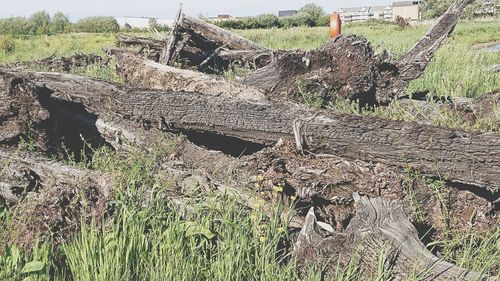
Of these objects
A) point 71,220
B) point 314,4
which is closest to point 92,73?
point 71,220

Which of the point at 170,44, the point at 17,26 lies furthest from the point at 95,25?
the point at 170,44

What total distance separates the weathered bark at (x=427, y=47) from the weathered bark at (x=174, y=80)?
2056 millimetres

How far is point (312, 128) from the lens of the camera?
4469mm

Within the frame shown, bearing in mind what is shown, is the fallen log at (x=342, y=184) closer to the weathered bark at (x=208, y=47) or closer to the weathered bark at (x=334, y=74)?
the weathered bark at (x=334, y=74)

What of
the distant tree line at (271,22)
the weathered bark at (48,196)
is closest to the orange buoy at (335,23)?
the weathered bark at (48,196)

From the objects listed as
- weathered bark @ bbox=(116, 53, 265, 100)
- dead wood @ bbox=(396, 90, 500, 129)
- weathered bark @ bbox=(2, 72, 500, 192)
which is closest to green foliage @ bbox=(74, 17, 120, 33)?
weathered bark @ bbox=(116, 53, 265, 100)

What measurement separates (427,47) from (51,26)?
71111mm

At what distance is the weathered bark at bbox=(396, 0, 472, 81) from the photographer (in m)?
6.73

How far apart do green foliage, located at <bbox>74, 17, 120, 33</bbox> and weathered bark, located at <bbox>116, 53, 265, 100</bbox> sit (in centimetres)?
5805

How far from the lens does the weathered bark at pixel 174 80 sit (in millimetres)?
6098

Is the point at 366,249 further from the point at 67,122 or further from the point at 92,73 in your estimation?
the point at 92,73

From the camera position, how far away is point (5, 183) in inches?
153

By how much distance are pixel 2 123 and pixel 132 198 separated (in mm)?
1712

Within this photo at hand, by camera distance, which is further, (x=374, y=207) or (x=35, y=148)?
(x=35, y=148)
